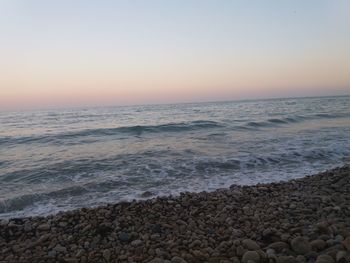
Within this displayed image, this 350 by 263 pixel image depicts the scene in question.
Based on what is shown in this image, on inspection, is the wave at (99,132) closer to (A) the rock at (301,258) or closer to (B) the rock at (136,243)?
(B) the rock at (136,243)

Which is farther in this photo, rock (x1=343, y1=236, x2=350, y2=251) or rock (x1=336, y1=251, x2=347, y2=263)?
rock (x1=343, y1=236, x2=350, y2=251)

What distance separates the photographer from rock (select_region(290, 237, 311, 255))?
12.9 ft

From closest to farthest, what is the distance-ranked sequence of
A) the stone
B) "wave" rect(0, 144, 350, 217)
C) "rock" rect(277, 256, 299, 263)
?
"rock" rect(277, 256, 299, 263) → the stone → "wave" rect(0, 144, 350, 217)

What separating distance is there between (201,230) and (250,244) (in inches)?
41.2

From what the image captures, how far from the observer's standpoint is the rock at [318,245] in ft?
12.9

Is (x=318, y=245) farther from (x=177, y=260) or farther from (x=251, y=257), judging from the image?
(x=177, y=260)

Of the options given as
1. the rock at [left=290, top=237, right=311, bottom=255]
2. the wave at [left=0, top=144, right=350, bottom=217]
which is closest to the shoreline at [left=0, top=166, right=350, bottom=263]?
the rock at [left=290, top=237, right=311, bottom=255]

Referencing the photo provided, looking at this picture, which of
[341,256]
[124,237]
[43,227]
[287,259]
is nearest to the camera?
[341,256]

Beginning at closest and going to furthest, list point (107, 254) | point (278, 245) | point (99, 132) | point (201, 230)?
point (278, 245)
point (107, 254)
point (201, 230)
point (99, 132)

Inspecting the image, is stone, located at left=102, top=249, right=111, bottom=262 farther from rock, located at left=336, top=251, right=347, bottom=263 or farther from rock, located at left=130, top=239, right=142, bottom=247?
rock, located at left=336, top=251, right=347, bottom=263

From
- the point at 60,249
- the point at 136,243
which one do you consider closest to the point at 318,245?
the point at 136,243

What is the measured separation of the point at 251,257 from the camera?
12.4 feet

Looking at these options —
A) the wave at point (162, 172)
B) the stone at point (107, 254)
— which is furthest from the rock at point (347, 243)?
the wave at point (162, 172)

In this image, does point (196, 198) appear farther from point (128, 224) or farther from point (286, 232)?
point (286, 232)
